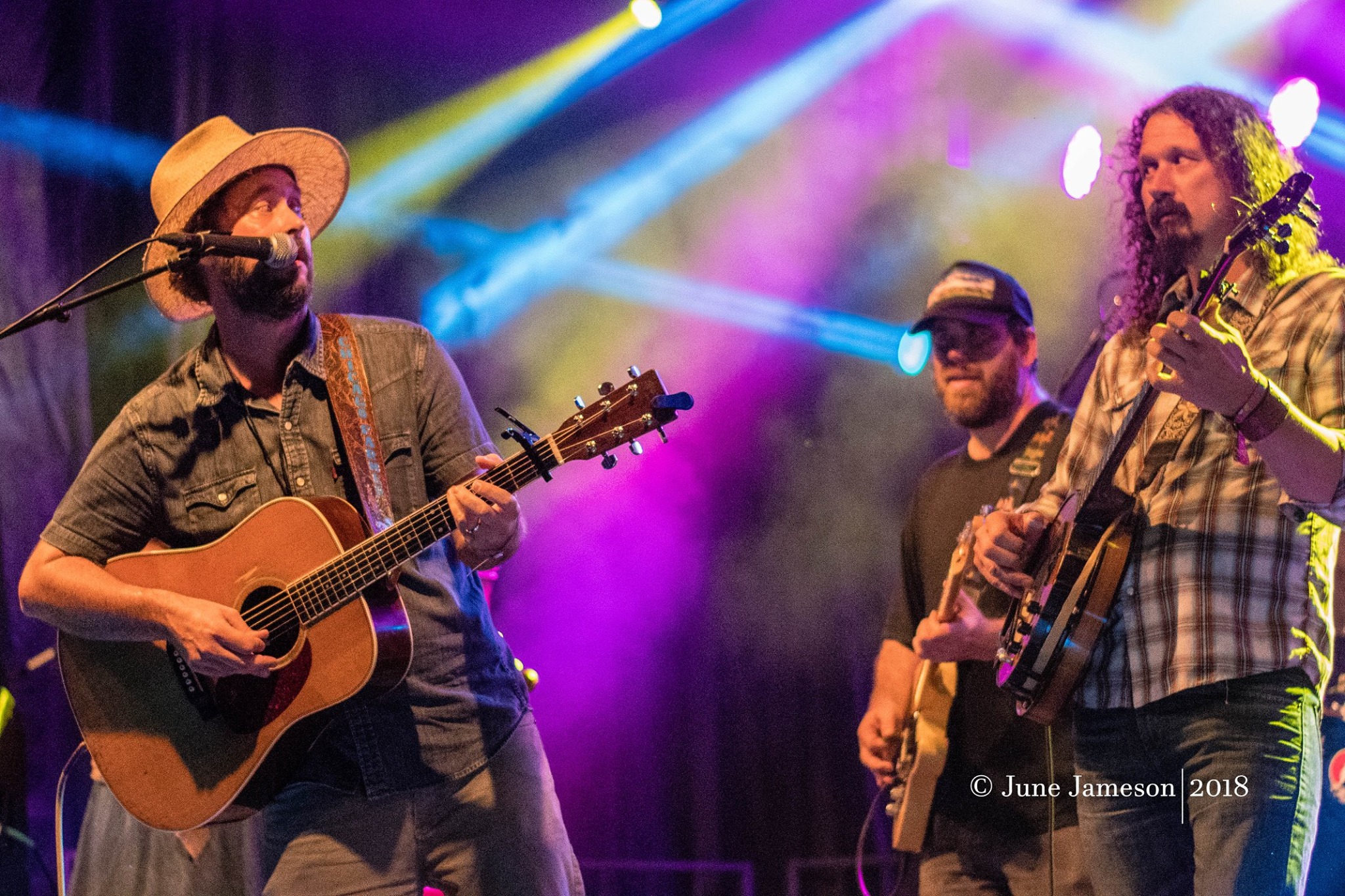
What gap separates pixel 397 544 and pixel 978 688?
1.91 m

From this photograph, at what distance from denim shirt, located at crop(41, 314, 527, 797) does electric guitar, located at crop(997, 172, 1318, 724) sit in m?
1.25

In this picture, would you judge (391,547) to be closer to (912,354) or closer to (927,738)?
(927,738)

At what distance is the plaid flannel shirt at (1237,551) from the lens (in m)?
2.52

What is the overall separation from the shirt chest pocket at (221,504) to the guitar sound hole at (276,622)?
0.27 meters

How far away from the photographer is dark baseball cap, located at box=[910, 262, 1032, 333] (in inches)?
167

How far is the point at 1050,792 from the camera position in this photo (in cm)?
350

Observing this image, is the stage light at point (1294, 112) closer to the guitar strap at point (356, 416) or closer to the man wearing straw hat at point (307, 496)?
the man wearing straw hat at point (307, 496)

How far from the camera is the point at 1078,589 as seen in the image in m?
2.76

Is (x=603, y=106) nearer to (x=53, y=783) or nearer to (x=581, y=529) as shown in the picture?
(x=581, y=529)

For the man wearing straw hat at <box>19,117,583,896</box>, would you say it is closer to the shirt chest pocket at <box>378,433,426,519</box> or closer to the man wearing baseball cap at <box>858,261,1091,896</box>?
the shirt chest pocket at <box>378,433,426,519</box>

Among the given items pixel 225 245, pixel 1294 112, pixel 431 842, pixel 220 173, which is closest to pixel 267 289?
pixel 225 245

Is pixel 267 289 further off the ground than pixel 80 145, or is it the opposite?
pixel 80 145

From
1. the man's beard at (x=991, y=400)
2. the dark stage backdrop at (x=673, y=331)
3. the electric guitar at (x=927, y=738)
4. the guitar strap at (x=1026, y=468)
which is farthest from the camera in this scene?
the dark stage backdrop at (x=673, y=331)

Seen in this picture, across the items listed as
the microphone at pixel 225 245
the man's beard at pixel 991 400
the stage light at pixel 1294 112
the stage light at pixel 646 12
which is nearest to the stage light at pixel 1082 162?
the stage light at pixel 1294 112
